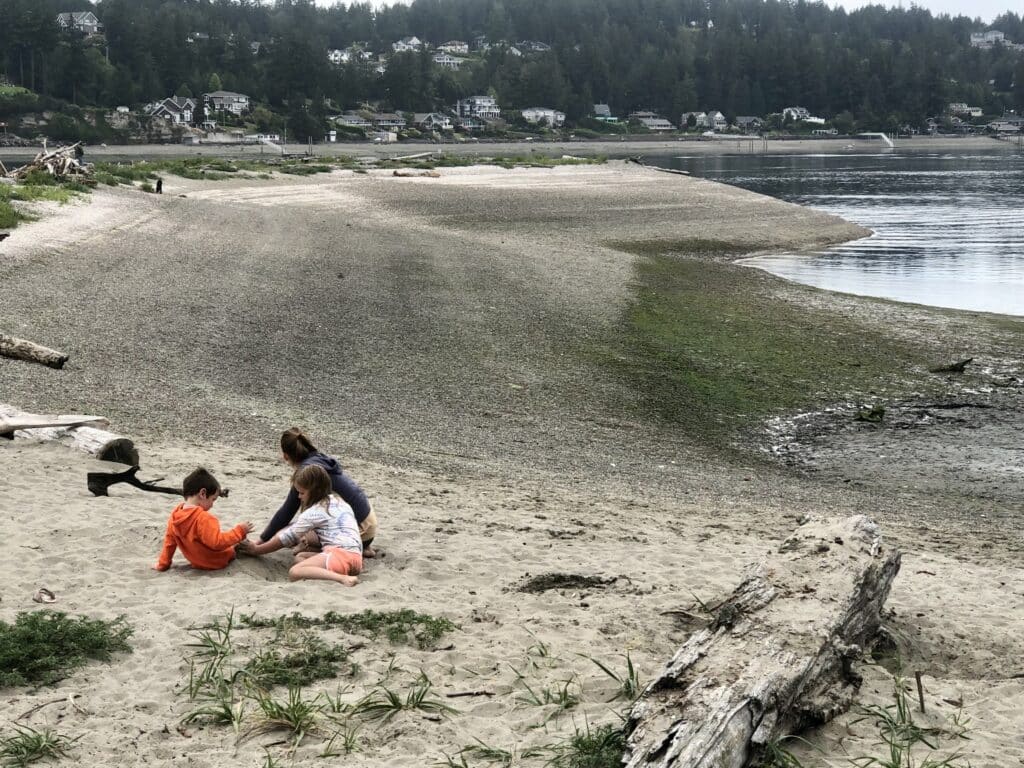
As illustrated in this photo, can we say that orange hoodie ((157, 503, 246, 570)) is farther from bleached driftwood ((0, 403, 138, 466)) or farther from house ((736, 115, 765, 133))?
house ((736, 115, 765, 133))

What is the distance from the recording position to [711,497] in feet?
37.2

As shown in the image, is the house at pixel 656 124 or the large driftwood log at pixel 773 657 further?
the house at pixel 656 124

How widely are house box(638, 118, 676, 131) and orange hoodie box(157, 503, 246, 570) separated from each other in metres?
178

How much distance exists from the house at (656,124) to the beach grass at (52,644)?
179 metres

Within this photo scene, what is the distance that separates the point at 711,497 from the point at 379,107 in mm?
162421

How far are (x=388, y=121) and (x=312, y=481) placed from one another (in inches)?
6001

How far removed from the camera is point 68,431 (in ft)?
35.2

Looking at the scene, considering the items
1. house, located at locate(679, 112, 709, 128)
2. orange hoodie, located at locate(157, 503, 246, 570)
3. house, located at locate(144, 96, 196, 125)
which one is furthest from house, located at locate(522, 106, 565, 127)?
orange hoodie, located at locate(157, 503, 246, 570)

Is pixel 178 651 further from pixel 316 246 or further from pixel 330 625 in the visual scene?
pixel 316 246

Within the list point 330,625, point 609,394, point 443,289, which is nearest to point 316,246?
point 443,289

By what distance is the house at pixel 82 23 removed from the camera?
6152 inches

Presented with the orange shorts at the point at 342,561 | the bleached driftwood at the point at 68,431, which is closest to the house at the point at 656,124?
the bleached driftwood at the point at 68,431

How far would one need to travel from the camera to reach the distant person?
26.6 feet

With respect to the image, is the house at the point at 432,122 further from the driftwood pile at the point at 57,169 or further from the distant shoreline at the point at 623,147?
the driftwood pile at the point at 57,169
